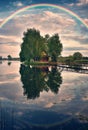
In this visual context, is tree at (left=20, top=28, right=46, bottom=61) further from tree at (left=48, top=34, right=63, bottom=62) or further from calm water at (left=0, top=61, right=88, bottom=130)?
calm water at (left=0, top=61, right=88, bottom=130)

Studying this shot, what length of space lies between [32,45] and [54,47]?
6.11m

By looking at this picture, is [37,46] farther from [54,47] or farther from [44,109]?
[44,109]

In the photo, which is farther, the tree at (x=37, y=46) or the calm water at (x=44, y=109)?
the tree at (x=37, y=46)

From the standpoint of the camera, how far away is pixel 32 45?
93375mm

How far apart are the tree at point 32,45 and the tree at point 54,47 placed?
7.65 ft

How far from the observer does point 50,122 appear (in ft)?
63.2

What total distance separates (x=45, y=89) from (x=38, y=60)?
59669 millimetres

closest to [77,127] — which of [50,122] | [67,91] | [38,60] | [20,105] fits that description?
[50,122]

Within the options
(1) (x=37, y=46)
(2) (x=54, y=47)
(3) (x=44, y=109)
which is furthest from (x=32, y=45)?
(3) (x=44, y=109)

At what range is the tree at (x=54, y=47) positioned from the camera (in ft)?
300

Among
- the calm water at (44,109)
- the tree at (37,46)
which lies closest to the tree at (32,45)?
the tree at (37,46)

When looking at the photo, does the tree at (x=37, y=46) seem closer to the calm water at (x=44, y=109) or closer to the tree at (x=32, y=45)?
the tree at (x=32, y=45)

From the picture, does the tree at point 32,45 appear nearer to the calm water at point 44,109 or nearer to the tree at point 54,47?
the tree at point 54,47

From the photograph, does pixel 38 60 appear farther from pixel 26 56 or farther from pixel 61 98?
pixel 61 98
